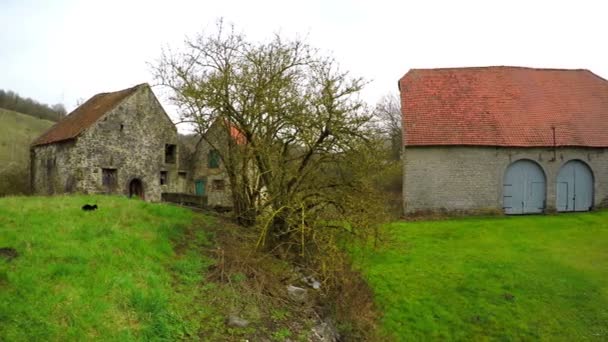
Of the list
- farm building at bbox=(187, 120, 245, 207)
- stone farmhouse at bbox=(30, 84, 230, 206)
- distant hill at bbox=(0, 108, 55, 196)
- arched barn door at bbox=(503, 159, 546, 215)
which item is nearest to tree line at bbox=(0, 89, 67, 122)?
distant hill at bbox=(0, 108, 55, 196)

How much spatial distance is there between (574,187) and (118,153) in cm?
2349

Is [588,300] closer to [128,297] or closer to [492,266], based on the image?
[492,266]

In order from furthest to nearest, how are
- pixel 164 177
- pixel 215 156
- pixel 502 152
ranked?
pixel 164 177
pixel 502 152
pixel 215 156

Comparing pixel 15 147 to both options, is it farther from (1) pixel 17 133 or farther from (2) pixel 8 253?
(2) pixel 8 253

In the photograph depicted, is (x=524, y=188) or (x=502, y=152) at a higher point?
(x=502, y=152)

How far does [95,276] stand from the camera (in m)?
7.45

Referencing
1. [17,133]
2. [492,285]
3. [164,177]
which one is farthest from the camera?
[17,133]

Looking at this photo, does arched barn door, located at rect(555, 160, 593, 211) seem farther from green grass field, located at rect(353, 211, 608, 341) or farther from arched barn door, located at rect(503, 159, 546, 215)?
green grass field, located at rect(353, 211, 608, 341)

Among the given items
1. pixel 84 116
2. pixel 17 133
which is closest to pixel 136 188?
pixel 84 116

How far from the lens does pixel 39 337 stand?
580cm

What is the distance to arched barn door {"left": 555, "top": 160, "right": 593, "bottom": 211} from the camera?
2219cm

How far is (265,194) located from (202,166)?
18.4 m

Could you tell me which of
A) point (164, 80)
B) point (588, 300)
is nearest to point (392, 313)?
point (588, 300)

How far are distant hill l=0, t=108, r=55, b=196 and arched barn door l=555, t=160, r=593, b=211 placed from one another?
29125mm
